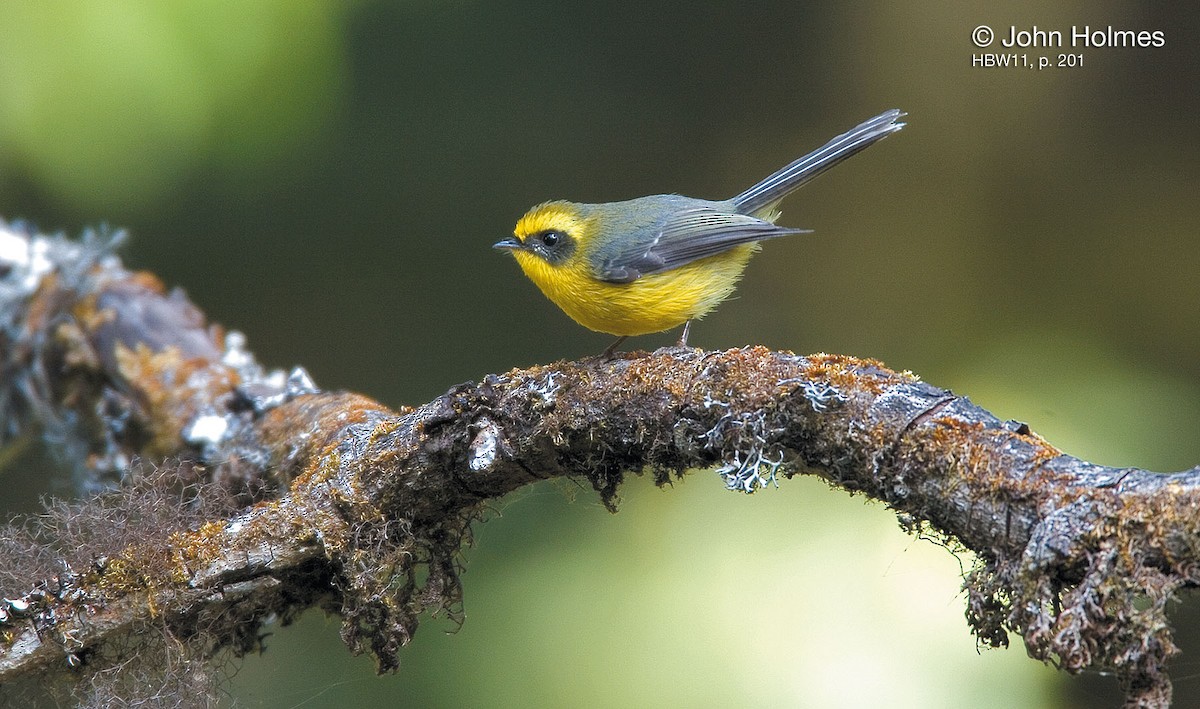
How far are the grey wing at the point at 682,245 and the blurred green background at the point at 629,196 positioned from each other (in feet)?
3.03

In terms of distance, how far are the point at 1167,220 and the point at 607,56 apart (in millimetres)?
2475

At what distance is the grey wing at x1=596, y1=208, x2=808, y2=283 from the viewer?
9.94 feet

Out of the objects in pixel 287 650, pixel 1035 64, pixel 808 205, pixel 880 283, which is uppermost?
pixel 1035 64

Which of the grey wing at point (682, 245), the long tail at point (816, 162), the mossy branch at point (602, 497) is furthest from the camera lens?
the long tail at point (816, 162)

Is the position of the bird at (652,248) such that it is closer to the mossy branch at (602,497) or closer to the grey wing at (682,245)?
the grey wing at (682,245)

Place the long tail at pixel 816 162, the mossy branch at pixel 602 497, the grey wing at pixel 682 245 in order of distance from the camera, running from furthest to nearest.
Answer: the long tail at pixel 816 162 < the grey wing at pixel 682 245 < the mossy branch at pixel 602 497

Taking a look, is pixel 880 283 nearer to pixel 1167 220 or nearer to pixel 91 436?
pixel 1167 220

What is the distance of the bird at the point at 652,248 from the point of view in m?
3.04

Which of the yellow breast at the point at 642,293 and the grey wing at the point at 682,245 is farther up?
the grey wing at the point at 682,245

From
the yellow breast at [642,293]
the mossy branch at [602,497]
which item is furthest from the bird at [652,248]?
the mossy branch at [602,497]

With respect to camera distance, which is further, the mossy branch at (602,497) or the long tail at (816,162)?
the long tail at (816,162)

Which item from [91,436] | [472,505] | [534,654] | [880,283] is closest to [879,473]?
[472,505]

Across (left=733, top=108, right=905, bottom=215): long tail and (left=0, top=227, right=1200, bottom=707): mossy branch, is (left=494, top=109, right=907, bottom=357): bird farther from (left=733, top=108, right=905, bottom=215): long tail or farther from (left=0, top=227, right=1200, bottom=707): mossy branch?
(left=0, top=227, right=1200, bottom=707): mossy branch

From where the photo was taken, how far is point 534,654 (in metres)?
3.74
